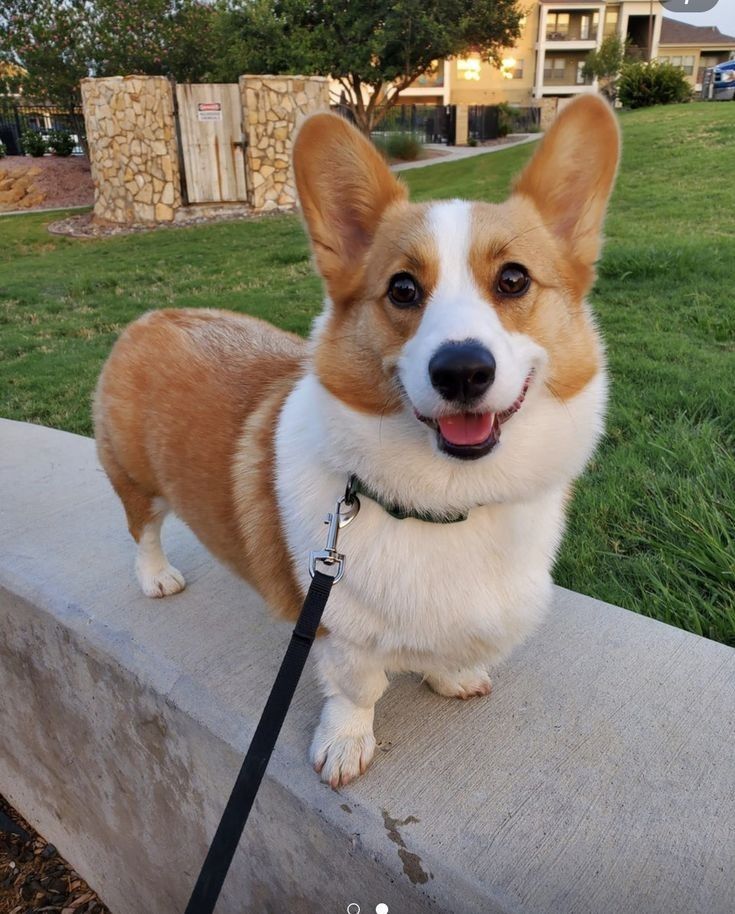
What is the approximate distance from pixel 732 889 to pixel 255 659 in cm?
132

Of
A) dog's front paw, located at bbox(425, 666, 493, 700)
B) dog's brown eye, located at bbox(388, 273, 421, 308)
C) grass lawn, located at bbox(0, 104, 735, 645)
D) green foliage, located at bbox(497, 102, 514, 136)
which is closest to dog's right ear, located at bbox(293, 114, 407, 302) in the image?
dog's brown eye, located at bbox(388, 273, 421, 308)

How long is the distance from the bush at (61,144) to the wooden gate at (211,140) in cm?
881

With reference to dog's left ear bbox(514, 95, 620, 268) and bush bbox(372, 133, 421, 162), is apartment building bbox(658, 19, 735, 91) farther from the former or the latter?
dog's left ear bbox(514, 95, 620, 268)

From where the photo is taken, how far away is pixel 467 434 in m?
1.47

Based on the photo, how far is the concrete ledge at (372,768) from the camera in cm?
147

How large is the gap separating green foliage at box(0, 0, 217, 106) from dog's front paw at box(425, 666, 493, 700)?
2350 centimetres

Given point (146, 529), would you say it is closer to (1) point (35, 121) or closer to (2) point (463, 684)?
(2) point (463, 684)

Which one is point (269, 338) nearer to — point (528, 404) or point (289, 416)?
point (289, 416)

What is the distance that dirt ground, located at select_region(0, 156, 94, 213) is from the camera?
1605 centimetres

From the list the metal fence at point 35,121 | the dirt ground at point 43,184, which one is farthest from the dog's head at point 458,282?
the metal fence at point 35,121

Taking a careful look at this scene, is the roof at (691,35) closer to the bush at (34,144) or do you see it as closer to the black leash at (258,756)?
the bush at (34,144)

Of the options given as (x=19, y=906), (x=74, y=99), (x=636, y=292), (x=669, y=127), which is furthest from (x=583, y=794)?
(x=74, y=99)

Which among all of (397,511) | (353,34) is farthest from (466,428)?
(353,34)

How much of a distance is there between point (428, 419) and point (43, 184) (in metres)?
18.7
